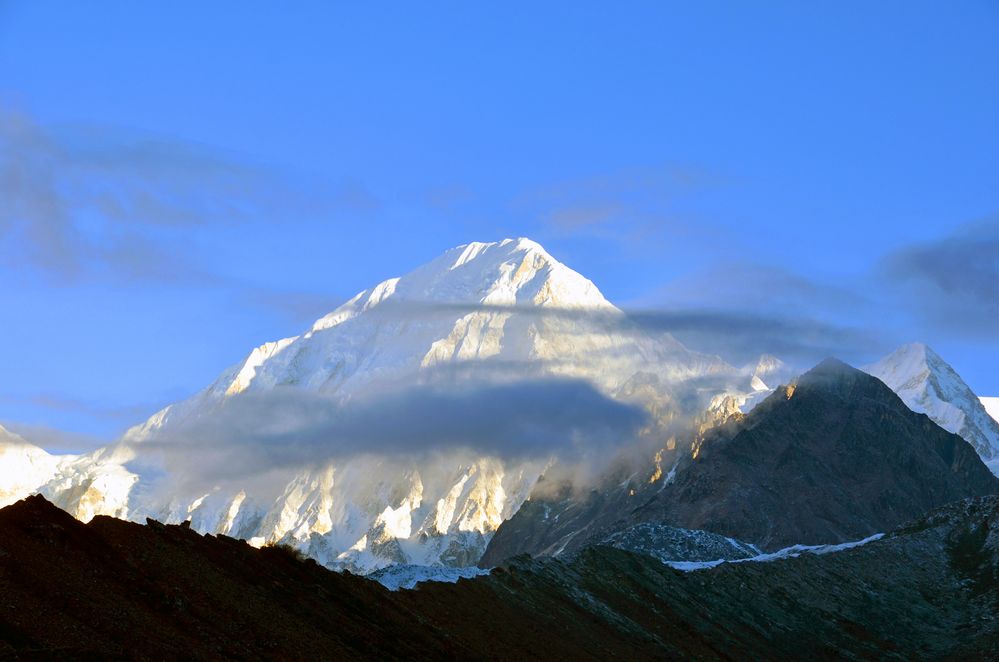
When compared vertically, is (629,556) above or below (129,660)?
above

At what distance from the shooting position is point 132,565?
313 feet

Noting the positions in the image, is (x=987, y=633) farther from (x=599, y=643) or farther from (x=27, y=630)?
(x=27, y=630)

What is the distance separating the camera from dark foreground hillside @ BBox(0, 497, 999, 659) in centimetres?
8488

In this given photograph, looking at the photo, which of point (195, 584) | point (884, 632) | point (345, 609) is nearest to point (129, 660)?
point (195, 584)

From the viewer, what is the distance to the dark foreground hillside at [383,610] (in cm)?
8488

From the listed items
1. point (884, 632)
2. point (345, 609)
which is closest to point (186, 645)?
point (345, 609)

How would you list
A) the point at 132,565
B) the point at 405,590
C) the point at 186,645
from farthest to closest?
the point at 405,590 < the point at 132,565 < the point at 186,645

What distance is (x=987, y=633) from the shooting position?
18988cm

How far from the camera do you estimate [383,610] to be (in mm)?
116375

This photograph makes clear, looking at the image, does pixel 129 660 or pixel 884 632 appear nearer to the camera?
pixel 129 660

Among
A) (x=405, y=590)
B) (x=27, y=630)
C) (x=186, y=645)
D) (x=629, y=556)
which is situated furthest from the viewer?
(x=629, y=556)

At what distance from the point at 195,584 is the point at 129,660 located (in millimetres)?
19328

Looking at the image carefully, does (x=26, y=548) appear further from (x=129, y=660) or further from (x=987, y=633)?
(x=987, y=633)

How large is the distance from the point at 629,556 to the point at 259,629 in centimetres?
9530
